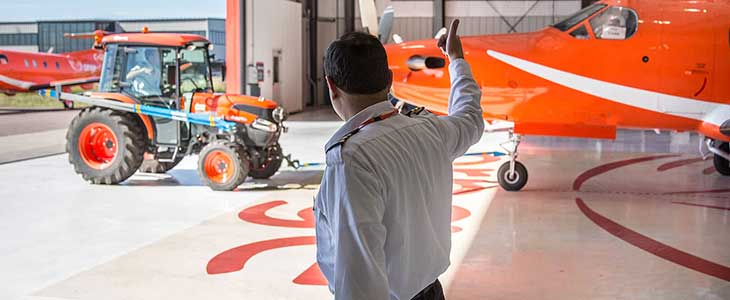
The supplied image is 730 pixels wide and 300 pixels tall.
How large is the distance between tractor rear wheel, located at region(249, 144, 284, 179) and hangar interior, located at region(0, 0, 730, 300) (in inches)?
4.5

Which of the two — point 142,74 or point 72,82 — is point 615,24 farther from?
point 72,82

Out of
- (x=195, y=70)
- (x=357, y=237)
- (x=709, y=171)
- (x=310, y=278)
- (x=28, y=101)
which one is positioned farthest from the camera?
(x=28, y=101)

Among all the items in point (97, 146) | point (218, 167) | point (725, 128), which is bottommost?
point (218, 167)

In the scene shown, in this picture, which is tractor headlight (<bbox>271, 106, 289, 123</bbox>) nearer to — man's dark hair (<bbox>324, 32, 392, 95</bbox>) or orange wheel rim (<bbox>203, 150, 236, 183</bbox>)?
orange wheel rim (<bbox>203, 150, 236, 183</bbox>)

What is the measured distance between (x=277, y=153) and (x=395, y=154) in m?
7.53

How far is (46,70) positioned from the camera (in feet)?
52.4

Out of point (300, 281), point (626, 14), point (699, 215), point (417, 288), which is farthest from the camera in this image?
point (626, 14)

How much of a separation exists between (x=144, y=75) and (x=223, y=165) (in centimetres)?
162

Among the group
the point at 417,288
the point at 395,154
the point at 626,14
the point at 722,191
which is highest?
the point at 626,14

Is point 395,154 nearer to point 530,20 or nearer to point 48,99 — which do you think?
point 48,99

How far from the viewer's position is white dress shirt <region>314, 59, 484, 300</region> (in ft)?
→ 6.21

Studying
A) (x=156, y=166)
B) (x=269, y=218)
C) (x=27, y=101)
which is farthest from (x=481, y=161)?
(x=27, y=101)

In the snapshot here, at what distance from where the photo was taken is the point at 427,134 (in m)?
2.22

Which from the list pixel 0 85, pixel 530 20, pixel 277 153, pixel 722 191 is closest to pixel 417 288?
pixel 277 153
